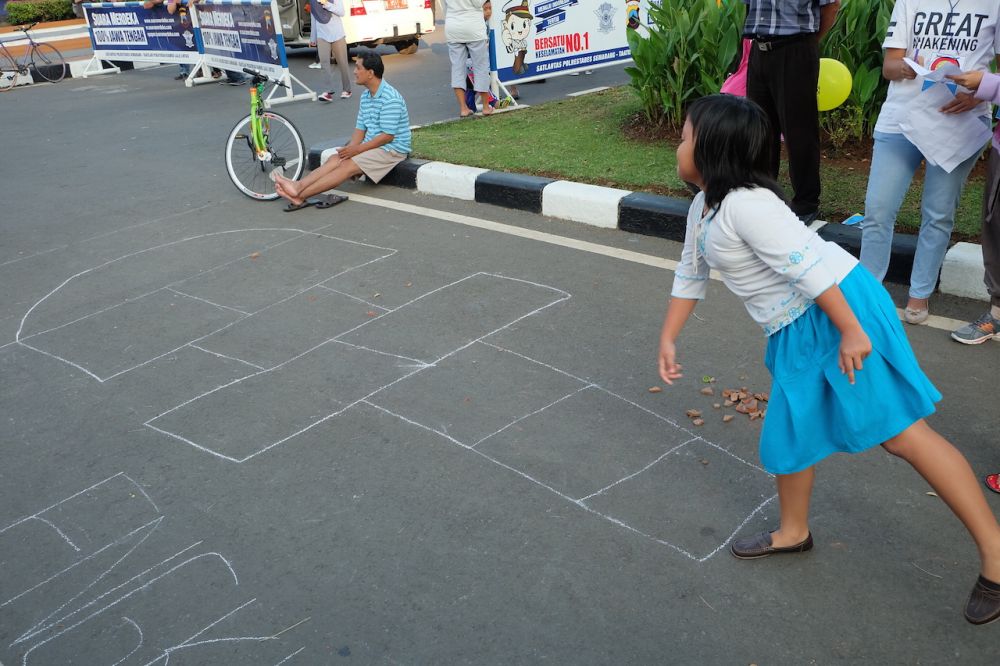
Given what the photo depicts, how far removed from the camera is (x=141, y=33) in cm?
1518

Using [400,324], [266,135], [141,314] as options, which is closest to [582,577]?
[400,324]

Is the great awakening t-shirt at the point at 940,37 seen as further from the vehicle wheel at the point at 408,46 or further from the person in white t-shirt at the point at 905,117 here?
the vehicle wheel at the point at 408,46

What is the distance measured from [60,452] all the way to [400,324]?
68.3 inches

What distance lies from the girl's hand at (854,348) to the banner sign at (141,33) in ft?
45.3

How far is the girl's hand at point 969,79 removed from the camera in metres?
3.82

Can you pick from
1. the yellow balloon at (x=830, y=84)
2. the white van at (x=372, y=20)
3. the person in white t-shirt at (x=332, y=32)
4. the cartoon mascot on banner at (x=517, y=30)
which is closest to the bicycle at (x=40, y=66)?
the white van at (x=372, y=20)

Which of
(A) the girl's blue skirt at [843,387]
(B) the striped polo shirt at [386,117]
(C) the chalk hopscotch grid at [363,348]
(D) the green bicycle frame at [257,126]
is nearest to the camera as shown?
(A) the girl's blue skirt at [843,387]

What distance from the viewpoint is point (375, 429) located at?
381 cm

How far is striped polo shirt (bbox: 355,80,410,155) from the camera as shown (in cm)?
720

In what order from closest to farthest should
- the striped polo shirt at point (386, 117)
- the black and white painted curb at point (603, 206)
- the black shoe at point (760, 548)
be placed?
the black shoe at point (760, 548)
the black and white painted curb at point (603, 206)
the striped polo shirt at point (386, 117)

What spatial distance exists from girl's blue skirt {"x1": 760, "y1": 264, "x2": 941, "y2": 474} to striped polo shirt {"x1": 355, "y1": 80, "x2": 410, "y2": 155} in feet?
17.1

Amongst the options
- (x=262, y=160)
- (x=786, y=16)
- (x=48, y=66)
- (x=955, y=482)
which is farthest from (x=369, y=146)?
(x=48, y=66)

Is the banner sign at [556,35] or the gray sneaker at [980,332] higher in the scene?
the banner sign at [556,35]

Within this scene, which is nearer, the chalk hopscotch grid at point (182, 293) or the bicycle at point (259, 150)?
the chalk hopscotch grid at point (182, 293)
